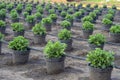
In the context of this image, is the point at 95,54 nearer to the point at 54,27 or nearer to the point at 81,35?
the point at 81,35

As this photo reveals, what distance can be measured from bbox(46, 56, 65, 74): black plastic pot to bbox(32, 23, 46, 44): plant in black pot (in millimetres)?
4059

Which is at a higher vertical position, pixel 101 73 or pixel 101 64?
pixel 101 64

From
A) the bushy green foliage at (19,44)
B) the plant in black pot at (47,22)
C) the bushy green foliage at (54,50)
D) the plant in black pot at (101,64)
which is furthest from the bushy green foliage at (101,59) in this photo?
the plant in black pot at (47,22)

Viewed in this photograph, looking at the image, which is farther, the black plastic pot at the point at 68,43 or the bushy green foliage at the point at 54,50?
the black plastic pot at the point at 68,43

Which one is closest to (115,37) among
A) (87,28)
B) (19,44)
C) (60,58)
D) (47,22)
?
(87,28)

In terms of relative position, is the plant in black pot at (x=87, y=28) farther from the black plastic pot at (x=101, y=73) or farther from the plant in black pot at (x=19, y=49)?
the black plastic pot at (x=101, y=73)

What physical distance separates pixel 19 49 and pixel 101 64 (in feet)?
10.6

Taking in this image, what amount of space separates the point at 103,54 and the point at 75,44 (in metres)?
5.41

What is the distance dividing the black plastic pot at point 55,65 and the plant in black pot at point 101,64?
1.24 meters

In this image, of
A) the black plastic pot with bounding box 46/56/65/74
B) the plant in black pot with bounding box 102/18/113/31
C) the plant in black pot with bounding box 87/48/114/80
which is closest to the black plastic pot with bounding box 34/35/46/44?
the black plastic pot with bounding box 46/56/65/74

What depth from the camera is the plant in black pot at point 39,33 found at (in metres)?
13.0

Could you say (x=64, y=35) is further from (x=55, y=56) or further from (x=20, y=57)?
(x=55, y=56)

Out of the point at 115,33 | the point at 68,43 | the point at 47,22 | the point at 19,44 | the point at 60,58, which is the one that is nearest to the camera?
the point at 60,58

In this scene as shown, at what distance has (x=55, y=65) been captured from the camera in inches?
358
